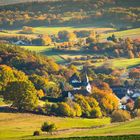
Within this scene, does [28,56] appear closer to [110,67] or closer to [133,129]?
[110,67]

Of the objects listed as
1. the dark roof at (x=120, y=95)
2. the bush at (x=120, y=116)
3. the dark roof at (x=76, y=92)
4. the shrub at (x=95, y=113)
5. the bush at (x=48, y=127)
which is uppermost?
the dark roof at (x=120, y=95)

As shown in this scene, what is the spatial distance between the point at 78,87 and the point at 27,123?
200 ft

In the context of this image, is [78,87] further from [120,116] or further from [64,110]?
[120,116]

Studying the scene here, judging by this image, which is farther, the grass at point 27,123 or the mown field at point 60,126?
the grass at point 27,123

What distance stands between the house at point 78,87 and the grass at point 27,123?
2108 cm

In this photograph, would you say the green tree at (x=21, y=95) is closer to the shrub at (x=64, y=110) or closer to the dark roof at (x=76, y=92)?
the shrub at (x=64, y=110)

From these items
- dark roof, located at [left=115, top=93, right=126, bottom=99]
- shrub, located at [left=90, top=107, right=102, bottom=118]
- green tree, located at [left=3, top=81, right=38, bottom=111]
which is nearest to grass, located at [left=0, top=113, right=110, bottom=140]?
shrub, located at [left=90, top=107, right=102, bottom=118]

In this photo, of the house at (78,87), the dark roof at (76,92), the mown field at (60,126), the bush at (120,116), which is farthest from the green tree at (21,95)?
the dark roof at (76,92)

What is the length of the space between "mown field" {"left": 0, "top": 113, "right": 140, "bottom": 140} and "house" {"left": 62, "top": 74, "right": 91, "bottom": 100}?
22.5 meters

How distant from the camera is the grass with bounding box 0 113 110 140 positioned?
94125mm

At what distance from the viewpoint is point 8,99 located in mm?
124500

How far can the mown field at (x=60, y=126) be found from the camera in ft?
281

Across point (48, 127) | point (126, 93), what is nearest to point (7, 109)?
point (48, 127)

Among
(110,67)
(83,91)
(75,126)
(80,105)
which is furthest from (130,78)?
(75,126)
